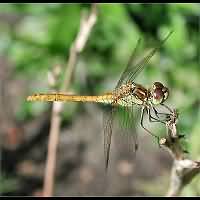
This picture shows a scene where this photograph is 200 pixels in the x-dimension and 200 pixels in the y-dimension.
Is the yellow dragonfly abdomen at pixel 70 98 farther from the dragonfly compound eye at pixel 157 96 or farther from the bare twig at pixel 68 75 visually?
the dragonfly compound eye at pixel 157 96

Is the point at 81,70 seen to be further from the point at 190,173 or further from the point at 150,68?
the point at 190,173

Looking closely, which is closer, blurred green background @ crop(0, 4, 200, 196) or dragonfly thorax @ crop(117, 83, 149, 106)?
dragonfly thorax @ crop(117, 83, 149, 106)

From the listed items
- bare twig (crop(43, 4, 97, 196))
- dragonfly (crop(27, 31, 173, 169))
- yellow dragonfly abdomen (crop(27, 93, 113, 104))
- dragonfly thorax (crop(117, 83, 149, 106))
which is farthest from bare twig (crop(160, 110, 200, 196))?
yellow dragonfly abdomen (crop(27, 93, 113, 104))

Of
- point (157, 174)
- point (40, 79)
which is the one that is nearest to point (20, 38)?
point (40, 79)

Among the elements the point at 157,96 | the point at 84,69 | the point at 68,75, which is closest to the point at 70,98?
the point at 68,75

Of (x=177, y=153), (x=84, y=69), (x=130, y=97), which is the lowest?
(x=177, y=153)

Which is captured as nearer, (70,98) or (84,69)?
(70,98)

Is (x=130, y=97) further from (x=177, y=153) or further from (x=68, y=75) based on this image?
(x=177, y=153)

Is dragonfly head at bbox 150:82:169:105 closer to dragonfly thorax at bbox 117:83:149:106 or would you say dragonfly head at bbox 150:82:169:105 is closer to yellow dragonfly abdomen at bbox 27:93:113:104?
dragonfly thorax at bbox 117:83:149:106
